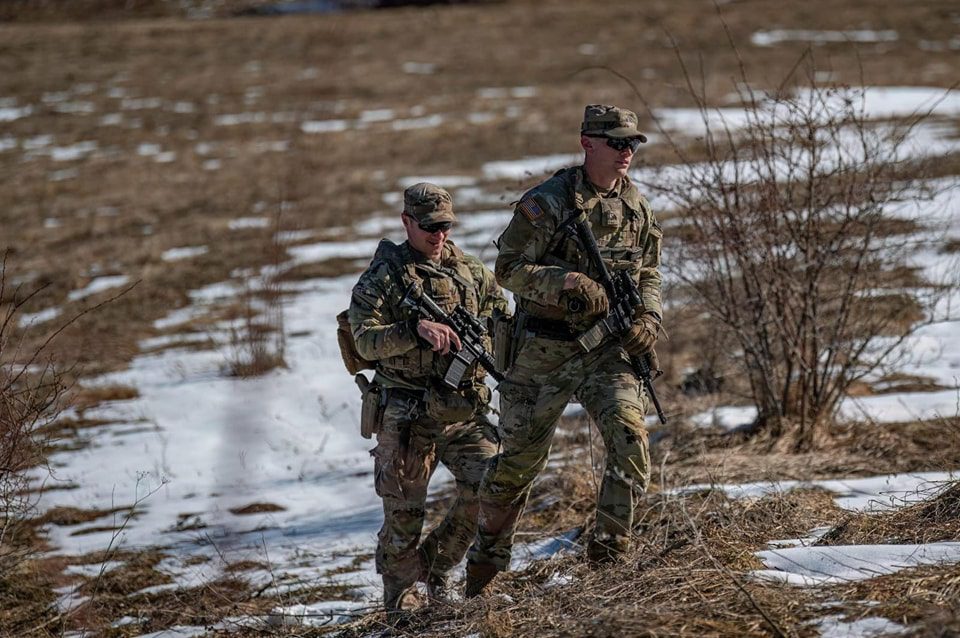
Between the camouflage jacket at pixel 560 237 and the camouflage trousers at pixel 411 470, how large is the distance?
0.72 meters

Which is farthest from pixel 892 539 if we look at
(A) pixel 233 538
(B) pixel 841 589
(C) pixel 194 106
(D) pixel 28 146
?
(C) pixel 194 106

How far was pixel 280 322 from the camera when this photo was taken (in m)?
10.3

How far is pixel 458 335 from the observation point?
17.1 feet

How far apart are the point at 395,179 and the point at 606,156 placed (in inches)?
503

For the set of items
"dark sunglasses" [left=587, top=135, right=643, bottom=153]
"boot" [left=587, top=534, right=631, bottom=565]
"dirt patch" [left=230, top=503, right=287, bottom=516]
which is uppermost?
"dark sunglasses" [left=587, top=135, right=643, bottom=153]

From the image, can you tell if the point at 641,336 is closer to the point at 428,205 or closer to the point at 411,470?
the point at 428,205

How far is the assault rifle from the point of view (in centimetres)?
514

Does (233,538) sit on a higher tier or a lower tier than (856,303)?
lower

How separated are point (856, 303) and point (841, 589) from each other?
406 centimetres

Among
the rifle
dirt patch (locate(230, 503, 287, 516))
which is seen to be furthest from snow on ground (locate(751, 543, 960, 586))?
dirt patch (locate(230, 503, 287, 516))

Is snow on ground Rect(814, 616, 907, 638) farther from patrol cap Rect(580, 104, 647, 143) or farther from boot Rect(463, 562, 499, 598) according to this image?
patrol cap Rect(580, 104, 647, 143)

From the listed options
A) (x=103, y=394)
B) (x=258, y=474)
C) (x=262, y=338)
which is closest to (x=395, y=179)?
(x=262, y=338)

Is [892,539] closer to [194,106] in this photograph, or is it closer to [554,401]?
[554,401]

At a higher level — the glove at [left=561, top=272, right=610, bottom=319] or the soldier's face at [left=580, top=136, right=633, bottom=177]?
the soldier's face at [left=580, top=136, right=633, bottom=177]
